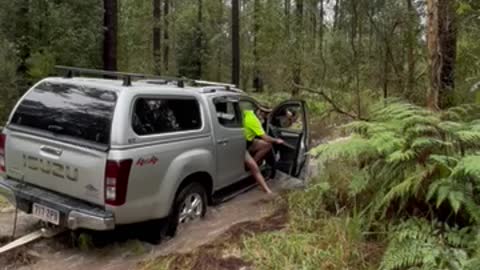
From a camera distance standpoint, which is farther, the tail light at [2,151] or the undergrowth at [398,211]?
the tail light at [2,151]

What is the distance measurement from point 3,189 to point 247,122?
3.49 meters

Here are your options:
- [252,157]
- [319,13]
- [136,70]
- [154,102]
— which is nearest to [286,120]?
[252,157]

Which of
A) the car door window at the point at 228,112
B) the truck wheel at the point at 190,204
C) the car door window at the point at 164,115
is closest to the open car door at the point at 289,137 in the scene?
the car door window at the point at 228,112

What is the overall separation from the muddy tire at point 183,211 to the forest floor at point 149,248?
0.33ft

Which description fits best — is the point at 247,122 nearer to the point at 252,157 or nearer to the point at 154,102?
the point at 252,157

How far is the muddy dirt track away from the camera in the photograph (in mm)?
4852

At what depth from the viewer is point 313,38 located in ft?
69.4

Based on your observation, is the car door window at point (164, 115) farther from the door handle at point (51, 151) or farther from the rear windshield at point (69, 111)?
the door handle at point (51, 151)

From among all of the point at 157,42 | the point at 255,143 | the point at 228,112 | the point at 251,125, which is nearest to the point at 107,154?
the point at 228,112

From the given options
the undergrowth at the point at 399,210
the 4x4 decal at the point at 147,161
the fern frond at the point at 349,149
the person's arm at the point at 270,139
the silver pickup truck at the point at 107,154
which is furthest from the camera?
the person's arm at the point at 270,139

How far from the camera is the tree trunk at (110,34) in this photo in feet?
44.9

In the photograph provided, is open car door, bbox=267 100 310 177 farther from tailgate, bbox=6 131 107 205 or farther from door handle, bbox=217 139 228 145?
tailgate, bbox=6 131 107 205

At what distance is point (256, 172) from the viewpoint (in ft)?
23.9

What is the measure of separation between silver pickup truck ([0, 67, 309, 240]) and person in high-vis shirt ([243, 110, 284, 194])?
4.01ft
